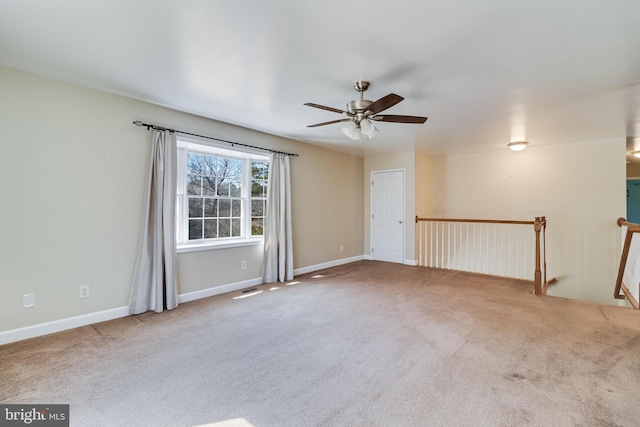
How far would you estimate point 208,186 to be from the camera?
4164 mm

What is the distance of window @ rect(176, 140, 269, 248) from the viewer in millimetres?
3887

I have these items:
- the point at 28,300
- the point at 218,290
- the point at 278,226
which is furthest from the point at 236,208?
the point at 28,300

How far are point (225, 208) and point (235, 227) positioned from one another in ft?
1.16

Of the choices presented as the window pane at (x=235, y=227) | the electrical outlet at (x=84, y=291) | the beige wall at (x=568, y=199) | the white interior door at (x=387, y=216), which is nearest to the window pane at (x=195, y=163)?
the window pane at (x=235, y=227)

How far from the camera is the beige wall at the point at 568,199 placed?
4.78 m

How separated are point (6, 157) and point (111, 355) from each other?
201 centimetres

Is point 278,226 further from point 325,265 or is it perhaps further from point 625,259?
point 625,259

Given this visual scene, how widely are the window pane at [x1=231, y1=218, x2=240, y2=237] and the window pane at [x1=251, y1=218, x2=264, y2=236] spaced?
0.23m

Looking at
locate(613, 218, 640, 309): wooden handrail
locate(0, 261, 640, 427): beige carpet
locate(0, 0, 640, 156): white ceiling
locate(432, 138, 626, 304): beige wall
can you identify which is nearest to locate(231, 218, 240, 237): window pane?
locate(0, 261, 640, 427): beige carpet

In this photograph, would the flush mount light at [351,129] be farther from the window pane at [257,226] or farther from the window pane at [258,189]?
the window pane at [257,226]

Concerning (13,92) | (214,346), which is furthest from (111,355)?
(13,92)

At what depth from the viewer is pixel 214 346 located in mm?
2549

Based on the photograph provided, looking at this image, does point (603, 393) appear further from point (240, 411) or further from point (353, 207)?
point (353, 207)

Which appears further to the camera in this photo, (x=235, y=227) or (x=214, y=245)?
(x=235, y=227)
